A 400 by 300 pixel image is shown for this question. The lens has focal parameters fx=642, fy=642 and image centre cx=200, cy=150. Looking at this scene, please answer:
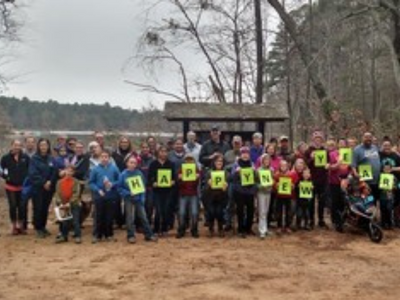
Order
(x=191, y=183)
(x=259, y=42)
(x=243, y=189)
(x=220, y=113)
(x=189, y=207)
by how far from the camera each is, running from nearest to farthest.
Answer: (x=243, y=189), (x=191, y=183), (x=189, y=207), (x=220, y=113), (x=259, y=42)

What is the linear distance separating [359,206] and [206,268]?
414 centimetres

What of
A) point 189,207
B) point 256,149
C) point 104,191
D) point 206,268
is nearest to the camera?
point 206,268

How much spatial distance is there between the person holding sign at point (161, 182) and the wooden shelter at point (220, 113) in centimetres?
281

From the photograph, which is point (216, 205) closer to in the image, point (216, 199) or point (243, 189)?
point (216, 199)

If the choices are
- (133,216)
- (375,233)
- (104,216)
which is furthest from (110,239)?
(375,233)

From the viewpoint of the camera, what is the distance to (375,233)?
1241cm

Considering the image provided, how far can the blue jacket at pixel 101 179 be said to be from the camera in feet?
40.3

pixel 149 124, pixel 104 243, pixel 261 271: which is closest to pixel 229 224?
pixel 104 243

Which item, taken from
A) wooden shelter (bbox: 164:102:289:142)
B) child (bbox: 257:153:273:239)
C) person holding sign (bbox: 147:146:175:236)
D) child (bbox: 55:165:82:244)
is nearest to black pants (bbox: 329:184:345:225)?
child (bbox: 257:153:273:239)

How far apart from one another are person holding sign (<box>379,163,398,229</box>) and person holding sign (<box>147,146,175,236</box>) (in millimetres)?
4361

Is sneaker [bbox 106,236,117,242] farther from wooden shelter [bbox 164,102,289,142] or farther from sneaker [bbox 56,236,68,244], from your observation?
wooden shelter [bbox 164,102,289,142]

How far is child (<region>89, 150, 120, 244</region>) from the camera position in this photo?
12.3 metres

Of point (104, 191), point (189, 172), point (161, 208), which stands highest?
point (189, 172)

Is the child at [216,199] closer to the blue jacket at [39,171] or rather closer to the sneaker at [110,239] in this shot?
the sneaker at [110,239]
